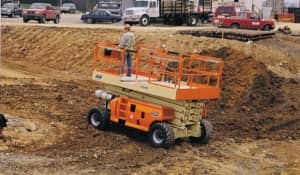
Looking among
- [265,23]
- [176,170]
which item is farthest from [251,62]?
[265,23]

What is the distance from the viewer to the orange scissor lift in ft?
53.3

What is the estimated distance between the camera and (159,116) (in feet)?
53.6

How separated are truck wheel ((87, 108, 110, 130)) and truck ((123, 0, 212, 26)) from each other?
115 feet

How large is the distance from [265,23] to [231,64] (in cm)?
2524

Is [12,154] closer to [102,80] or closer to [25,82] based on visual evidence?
[102,80]

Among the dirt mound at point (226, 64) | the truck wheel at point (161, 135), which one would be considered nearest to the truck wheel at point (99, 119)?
the truck wheel at point (161, 135)

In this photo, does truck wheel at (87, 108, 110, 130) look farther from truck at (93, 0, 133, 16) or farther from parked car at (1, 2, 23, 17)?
truck at (93, 0, 133, 16)

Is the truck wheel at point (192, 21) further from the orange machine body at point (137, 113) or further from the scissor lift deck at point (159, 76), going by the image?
the orange machine body at point (137, 113)

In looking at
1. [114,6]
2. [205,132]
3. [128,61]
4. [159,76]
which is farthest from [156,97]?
[114,6]

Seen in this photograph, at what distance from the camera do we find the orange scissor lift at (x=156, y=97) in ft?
53.3

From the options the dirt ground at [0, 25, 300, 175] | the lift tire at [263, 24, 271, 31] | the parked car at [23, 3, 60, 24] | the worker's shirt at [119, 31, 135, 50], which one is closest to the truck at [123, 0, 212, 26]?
the parked car at [23, 3, 60, 24]

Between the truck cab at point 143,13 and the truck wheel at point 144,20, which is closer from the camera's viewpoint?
the truck wheel at point 144,20

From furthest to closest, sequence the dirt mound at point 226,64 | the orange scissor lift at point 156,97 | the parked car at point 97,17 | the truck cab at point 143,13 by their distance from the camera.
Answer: the parked car at point 97,17 < the truck cab at point 143,13 < the dirt mound at point 226,64 < the orange scissor lift at point 156,97

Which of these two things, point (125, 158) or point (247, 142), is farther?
point (247, 142)
